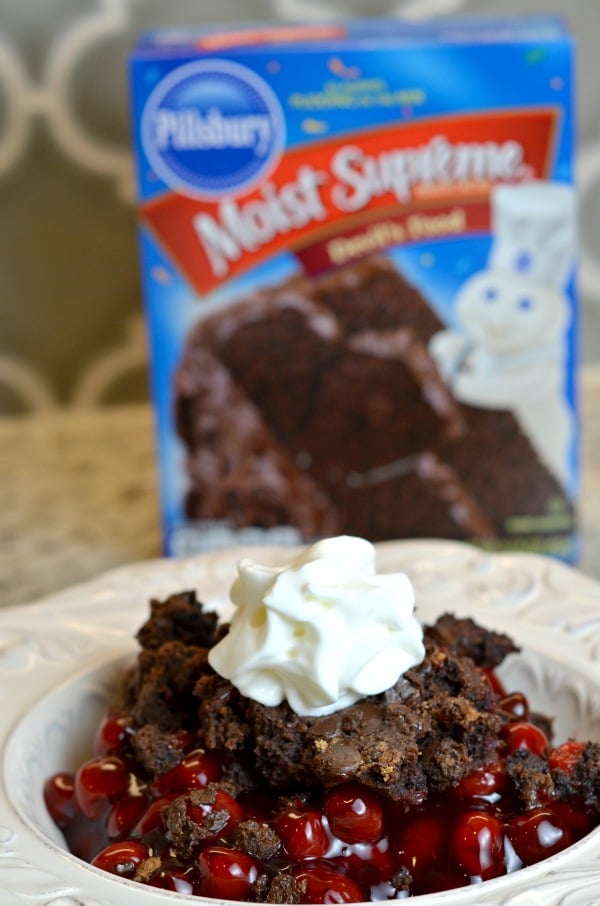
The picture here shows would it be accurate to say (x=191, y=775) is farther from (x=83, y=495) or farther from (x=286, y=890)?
(x=83, y=495)

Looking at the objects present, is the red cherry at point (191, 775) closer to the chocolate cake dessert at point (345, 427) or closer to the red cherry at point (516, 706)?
the red cherry at point (516, 706)

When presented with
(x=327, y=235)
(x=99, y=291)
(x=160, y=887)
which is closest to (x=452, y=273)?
(x=327, y=235)

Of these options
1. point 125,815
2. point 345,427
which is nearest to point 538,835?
point 125,815

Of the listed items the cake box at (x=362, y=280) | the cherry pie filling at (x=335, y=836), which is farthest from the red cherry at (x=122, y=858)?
the cake box at (x=362, y=280)

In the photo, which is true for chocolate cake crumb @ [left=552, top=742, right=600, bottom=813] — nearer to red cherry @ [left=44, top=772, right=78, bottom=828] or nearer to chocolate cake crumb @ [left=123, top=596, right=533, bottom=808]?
chocolate cake crumb @ [left=123, top=596, right=533, bottom=808]

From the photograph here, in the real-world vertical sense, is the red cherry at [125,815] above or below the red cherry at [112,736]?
below
